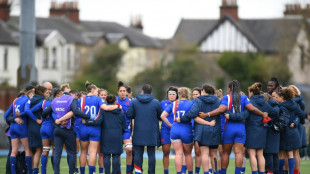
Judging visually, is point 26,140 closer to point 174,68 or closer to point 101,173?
point 101,173

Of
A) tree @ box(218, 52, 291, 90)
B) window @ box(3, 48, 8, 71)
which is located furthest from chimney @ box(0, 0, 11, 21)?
tree @ box(218, 52, 291, 90)

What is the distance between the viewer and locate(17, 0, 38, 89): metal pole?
25375mm

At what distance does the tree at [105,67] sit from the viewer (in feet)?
199

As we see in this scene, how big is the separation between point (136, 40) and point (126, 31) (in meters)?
3.10

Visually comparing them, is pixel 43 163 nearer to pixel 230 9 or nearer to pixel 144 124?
pixel 144 124

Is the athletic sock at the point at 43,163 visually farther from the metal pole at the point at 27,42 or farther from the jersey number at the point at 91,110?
the metal pole at the point at 27,42

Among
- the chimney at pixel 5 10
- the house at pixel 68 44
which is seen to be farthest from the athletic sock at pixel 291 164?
the chimney at pixel 5 10

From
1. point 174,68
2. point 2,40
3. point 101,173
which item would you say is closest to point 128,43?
point 174,68

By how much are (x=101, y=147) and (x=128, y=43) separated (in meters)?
57.0

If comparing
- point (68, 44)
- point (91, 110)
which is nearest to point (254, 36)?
point (68, 44)

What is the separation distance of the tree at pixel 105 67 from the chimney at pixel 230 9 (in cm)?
1510

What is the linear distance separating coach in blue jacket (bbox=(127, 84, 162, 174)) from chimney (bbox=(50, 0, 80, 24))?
5601 centimetres

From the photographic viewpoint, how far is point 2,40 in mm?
57438

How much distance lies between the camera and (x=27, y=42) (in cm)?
2577
